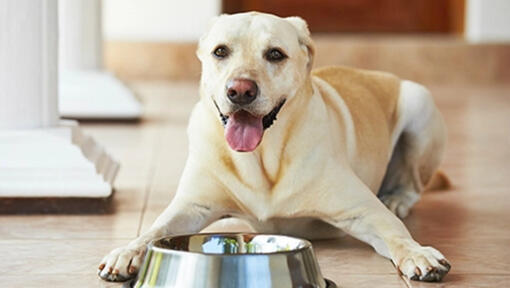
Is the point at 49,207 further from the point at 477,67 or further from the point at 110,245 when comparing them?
the point at 477,67

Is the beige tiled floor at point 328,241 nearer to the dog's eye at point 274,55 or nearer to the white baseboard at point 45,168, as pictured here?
the white baseboard at point 45,168

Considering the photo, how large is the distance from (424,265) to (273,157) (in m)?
0.46

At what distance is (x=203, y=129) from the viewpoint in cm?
246

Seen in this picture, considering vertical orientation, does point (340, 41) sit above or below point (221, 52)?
below

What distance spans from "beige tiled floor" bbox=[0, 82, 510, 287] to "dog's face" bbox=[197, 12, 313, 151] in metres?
0.37

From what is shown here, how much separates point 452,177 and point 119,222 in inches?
54.6

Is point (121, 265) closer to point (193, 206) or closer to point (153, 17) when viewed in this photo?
point (193, 206)

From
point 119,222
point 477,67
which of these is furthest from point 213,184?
point 477,67

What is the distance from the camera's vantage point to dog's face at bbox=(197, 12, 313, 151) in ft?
7.29

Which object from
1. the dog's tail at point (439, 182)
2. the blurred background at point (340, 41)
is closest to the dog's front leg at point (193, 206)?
the dog's tail at point (439, 182)

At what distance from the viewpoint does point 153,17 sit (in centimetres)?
780

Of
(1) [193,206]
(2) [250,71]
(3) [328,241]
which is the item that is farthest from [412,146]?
(2) [250,71]

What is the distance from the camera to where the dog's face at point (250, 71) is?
7.29 ft

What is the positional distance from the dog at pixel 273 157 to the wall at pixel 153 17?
518cm
